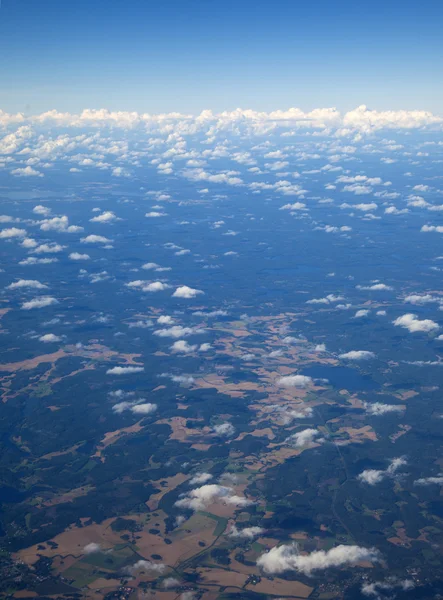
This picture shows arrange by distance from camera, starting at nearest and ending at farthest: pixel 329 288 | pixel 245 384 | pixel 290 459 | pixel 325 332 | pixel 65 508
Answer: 1. pixel 65 508
2. pixel 290 459
3. pixel 245 384
4. pixel 325 332
5. pixel 329 288

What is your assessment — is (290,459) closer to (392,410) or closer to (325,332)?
(392,410)

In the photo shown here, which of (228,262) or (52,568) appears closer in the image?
(52,568)

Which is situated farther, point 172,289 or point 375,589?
point 172,289

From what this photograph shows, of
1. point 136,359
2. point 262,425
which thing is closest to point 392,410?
point 262,425

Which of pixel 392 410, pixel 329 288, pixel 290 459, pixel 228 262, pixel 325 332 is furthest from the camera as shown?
pixel 228 262

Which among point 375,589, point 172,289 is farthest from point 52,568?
point 172,289

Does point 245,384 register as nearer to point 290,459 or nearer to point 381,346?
point 290,459
